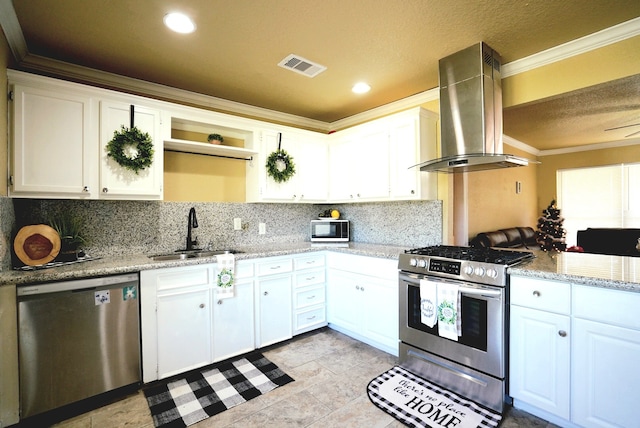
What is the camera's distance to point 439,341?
2297 mm

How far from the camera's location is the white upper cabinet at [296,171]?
3268mm

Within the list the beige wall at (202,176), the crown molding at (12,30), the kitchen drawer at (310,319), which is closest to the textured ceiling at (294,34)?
the crown molding at (12,30)

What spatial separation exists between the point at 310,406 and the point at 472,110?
255 centimetres

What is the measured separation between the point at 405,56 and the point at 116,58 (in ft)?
7.68

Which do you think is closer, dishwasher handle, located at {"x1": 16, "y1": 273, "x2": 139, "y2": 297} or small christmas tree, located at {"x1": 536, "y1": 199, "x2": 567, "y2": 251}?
dishwasher handle, located at {"x1": 16, "y1": 273, "x2": 139, "y2": 297}

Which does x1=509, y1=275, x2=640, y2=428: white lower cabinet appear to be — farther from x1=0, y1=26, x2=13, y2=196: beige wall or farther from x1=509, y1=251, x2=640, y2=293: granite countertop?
x1=0, y1=26, x2=13, y2=196: beige wall

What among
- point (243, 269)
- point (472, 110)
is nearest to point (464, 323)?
point (472, 110)

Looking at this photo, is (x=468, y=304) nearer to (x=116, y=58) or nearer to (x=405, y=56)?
(x=405, y=56)

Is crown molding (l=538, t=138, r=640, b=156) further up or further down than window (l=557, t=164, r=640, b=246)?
further up

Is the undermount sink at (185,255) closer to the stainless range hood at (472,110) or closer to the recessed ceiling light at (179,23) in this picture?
the recessed ceiling light at (179,23)

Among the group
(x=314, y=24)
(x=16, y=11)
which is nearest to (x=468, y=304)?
(x=314, y=24)

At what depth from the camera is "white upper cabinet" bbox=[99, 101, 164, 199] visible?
2359 mm

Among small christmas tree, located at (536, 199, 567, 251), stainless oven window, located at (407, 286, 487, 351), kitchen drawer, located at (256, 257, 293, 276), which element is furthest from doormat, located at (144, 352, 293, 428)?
small christmas tree, located at (536, 199, 567, 251)

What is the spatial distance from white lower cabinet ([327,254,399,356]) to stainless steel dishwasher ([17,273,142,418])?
1.85 m
